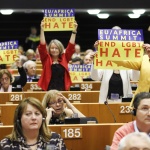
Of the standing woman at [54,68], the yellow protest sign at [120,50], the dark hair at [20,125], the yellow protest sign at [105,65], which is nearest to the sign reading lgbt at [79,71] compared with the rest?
the standing woman at [54,68]

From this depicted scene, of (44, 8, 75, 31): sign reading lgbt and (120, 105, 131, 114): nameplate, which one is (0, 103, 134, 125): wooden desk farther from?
(44, 8, 75, 31): sign reading lgbt

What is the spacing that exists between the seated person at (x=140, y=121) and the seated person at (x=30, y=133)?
21.6 inches

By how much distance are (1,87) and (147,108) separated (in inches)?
209

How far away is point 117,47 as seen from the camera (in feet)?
29.6

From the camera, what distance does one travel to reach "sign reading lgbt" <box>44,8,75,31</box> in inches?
468

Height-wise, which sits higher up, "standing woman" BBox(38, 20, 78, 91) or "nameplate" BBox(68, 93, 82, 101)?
"standing woman" BBox(38, 20, 78, 91)

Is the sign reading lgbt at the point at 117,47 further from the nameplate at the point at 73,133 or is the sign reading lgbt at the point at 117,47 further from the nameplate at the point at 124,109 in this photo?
the nameplate at the point at 73,133

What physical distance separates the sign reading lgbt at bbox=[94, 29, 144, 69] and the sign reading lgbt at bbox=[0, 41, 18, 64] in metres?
2.79

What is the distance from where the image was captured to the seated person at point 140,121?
6098 millimetres

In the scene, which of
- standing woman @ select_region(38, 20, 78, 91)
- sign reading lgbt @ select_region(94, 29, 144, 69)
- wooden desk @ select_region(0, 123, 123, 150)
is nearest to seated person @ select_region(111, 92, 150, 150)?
wooden desk @ select_region(0, 123, 123, 150)

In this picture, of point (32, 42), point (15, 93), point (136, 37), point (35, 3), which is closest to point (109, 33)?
point (136, 37)

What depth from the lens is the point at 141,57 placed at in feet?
29.0

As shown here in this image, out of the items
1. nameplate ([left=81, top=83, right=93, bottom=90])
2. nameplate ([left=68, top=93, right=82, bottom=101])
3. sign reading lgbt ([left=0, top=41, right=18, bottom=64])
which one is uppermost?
sign reading lgbt ([left=0, top=41, right=18, bottom=64])

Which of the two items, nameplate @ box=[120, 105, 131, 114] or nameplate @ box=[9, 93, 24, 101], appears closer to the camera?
nameplate @ box=[120, 105, 131, 114]
